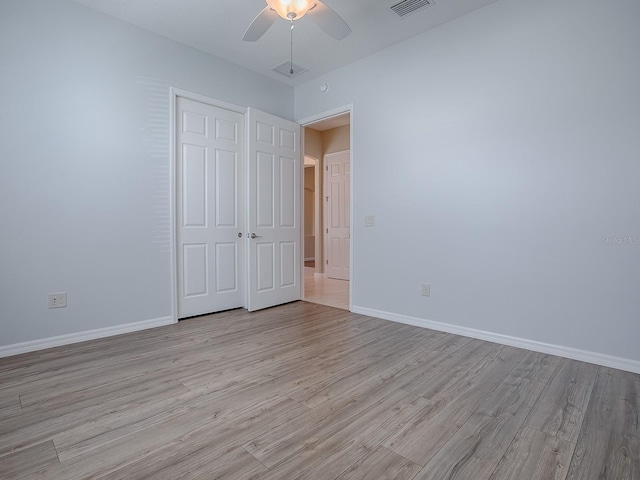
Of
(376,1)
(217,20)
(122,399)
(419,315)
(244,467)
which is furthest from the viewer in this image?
(419,315)

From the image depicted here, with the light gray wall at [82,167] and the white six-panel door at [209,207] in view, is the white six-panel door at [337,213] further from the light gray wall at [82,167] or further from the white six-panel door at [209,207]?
the light gray wall at [82,167]

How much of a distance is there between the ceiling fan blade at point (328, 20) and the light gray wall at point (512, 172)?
1287 mm

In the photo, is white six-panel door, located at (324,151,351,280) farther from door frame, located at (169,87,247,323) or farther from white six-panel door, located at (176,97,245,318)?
door frame, located at (169,87,247,323)

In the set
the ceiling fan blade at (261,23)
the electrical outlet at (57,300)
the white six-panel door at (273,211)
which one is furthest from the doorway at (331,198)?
the electrical outlet at (57,300)

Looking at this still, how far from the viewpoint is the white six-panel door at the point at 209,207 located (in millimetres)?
3588

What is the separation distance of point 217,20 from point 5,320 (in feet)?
10.2

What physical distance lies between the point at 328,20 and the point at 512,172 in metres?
1.92

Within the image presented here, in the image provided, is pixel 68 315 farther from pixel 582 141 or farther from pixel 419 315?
pixel 582 141

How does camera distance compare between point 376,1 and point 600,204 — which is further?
point 376,1

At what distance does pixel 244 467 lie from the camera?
4.55ft

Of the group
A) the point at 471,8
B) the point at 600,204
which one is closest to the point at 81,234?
the point at 471,8

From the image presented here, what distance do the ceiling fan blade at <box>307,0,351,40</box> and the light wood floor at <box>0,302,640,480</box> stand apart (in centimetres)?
246

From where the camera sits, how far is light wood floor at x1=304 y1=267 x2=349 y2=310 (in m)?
4.47

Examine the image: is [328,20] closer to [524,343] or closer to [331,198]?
[524,343]
